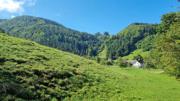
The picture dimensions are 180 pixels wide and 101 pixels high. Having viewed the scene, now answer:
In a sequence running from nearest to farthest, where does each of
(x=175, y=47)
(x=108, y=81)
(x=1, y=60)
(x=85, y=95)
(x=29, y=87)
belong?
(x=29, y=87) → (x=85, y=95) → (x=1, y=60) → (x=108, y=81) → (x=175, y=47)

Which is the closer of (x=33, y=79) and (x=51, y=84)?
(x=33, y=79)

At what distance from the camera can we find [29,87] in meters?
24.8

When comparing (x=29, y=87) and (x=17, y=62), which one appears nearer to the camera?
(x=29, y=87)

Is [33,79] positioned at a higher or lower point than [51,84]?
higher

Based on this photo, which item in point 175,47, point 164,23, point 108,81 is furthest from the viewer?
point 164,23

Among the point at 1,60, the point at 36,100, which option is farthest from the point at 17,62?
the point at 36,100

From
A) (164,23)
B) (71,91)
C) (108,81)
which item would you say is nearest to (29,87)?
(71,91)

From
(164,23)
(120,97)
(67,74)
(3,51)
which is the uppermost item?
(164,23)

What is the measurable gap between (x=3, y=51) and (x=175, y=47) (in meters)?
25.0

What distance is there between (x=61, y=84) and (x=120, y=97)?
19.4 ft

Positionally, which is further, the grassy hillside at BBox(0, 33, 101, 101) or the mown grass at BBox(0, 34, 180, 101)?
the mown grass at BBox(0, 34, 180, 101)

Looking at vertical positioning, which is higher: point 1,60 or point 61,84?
point 1,60

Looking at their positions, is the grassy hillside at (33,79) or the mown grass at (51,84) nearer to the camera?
the grassy hillside at (33,79)

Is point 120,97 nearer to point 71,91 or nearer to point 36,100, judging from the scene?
point 71,91
